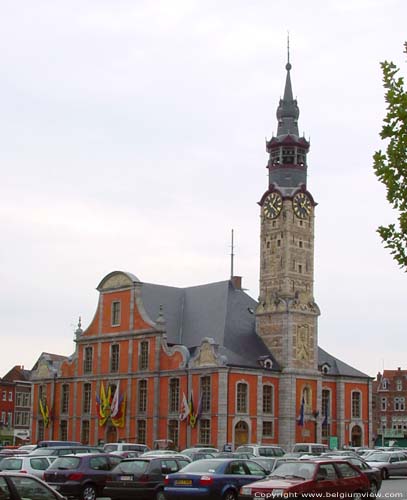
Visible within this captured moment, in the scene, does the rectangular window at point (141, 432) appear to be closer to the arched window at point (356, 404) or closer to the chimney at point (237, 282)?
the chimney at point (237, 282)

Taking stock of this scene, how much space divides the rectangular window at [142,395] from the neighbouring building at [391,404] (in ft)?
155

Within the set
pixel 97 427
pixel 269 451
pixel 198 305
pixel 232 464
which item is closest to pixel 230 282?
pixel 198 305

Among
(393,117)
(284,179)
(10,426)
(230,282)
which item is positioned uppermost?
(284,179)

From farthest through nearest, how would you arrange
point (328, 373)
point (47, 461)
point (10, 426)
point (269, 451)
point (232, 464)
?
point (10, 426) < point (328, 373) < point (269, 451) < point (47, 461) < point (232, 464)

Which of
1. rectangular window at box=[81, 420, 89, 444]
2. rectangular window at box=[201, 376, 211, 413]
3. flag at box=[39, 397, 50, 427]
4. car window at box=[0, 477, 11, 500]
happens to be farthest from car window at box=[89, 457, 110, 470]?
flag at box=[39, 397, 50, 427]

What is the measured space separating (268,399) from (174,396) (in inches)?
264

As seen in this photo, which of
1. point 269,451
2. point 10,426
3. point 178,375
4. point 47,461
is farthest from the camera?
point 10,426

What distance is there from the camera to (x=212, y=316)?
69062mm

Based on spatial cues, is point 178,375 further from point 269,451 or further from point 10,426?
point 10,426

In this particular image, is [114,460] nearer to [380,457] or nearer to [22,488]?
[22,488]

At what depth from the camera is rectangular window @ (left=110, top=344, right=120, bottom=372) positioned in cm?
7150

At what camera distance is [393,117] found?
16141 mm

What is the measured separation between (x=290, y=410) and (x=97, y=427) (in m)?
15.3

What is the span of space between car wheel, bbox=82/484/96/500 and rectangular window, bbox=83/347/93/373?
1858 inches
